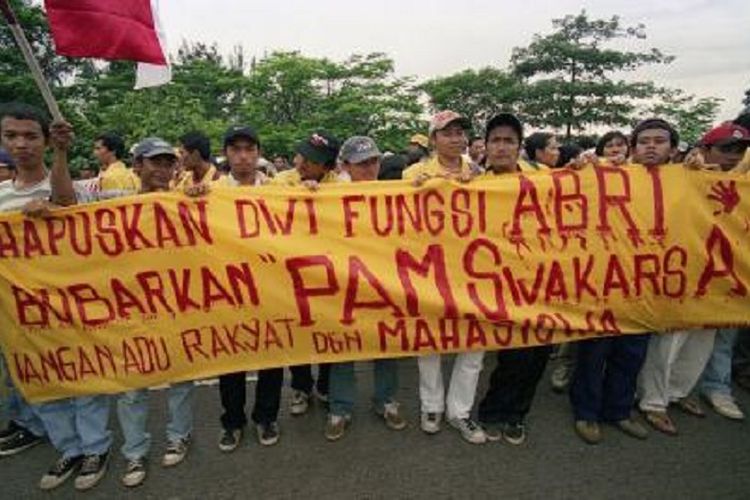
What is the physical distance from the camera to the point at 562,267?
12.9ft

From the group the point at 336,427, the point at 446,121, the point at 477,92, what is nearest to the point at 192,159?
the point at 446,121

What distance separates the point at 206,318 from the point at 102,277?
0.66 metres

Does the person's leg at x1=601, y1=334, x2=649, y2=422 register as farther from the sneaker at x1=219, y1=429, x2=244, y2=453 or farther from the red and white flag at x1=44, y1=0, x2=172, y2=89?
the red and white flag at x1=44, y1=0, x2=172, y2=89

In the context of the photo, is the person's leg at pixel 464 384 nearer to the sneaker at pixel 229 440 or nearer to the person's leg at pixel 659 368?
the person's leg at pixel 659 368

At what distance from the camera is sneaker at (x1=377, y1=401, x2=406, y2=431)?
14.0ft

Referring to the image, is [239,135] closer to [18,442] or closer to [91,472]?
[91,472]

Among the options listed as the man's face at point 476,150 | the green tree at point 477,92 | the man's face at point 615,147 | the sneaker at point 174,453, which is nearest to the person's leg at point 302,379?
the sneaker at point 174,453

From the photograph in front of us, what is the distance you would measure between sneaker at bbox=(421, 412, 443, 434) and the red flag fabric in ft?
9.25

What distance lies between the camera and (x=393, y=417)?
4289 millimetres

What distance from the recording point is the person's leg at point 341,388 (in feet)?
13.8

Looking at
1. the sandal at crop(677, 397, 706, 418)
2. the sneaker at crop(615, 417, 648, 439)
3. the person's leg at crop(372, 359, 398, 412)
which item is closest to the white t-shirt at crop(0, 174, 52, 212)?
the person's leg at crop(372, 359, 398, 412)

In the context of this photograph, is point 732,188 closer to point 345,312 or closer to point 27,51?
point 345,312

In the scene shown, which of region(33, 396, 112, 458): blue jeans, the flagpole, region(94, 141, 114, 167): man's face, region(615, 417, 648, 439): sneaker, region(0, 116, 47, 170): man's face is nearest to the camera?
the flagpole

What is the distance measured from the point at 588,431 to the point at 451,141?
209 centimetres
